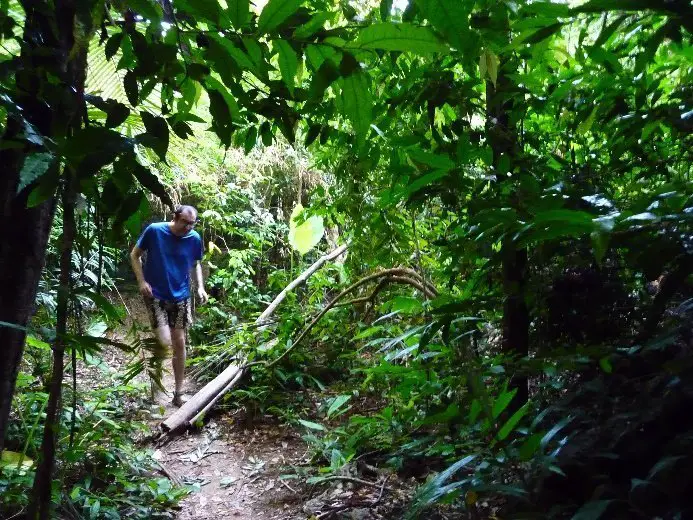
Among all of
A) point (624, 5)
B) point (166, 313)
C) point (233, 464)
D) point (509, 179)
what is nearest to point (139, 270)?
point (166, 313)

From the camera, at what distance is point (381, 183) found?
9.07 ft

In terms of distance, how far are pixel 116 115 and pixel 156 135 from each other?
10 centimetres

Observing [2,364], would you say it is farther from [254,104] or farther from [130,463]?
[130,463]

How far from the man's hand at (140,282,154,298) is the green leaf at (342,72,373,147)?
12.8 feet

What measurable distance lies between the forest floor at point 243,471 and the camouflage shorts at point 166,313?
24.7 inches

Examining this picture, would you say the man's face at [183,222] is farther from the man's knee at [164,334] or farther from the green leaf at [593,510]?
the green leaf at [593,510]

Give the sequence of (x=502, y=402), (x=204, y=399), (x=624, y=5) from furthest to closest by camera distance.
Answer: (x=204, y=399) → (x=502, y=402) → (x=624, y=5)

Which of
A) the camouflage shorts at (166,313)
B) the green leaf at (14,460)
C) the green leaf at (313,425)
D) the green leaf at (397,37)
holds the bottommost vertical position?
the green leaf at (14,460)

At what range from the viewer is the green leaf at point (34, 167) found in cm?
71

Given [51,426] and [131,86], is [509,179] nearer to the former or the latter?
[131,86]

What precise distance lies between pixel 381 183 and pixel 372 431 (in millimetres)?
1407

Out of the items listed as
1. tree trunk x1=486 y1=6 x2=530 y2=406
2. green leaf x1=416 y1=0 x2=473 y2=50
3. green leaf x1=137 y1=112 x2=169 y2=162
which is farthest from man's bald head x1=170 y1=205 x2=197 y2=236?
green leaf x1=416 y1=0 x2=473 y2=50

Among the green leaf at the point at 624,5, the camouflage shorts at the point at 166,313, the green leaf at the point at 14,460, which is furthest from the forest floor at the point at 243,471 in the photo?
the green leaf at the point at 624,5

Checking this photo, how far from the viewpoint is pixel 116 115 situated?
2.84 ft
